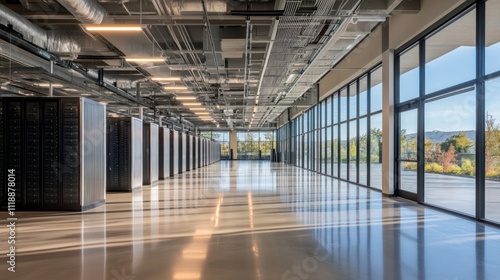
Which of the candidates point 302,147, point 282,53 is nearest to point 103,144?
point 282,53

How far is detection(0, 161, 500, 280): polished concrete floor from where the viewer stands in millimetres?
3613

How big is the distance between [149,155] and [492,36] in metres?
10.3

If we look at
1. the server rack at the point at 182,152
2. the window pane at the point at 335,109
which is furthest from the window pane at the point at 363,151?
the server rack at the point at 182,152

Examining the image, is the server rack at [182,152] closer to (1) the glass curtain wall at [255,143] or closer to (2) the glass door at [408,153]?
(2) the glass door at [408,153]

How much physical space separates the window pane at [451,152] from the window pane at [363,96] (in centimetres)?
372

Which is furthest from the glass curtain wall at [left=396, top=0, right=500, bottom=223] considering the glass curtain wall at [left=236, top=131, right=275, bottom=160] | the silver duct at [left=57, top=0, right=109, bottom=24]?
the glass curtain wall at [left=236, top=131, right=275, bottom=160]

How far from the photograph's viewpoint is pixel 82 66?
10.3m

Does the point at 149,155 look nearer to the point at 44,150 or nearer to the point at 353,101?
the point at 44,150

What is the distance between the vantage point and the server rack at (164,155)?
1459cm

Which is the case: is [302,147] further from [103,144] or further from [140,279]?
[140,279]

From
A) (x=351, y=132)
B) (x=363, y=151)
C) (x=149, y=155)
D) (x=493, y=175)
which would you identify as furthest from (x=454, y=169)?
(x=149, y=155)

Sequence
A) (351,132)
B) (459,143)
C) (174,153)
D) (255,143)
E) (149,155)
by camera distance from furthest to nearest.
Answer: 1. (255,143)
2. (174,153)
3. (351,132)
4. (149,155)
5. (459,143)

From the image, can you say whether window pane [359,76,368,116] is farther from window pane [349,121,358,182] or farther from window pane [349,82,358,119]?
window pane [349,121,358,182]

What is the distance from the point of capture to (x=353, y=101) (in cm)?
1277
